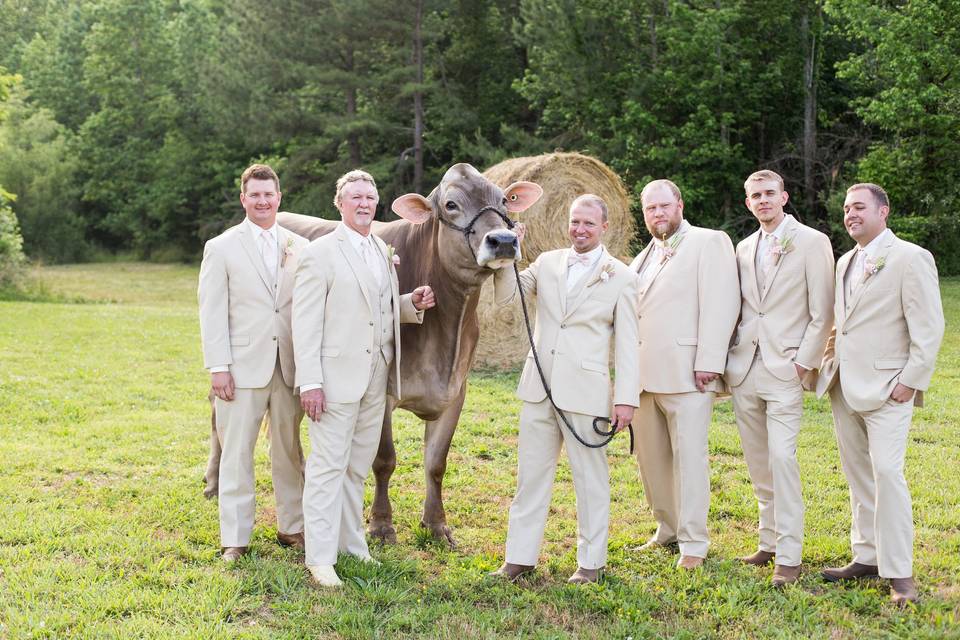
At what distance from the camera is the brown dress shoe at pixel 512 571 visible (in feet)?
15.7

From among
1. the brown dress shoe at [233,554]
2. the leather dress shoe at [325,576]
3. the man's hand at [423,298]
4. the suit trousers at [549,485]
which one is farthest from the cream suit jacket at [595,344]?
the brown dress shoe at [233,554]

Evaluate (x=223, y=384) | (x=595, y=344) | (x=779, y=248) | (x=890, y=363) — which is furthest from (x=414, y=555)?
(x=890, y=363)

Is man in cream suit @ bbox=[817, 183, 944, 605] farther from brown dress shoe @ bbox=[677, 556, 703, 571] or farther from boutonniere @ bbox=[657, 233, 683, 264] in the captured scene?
boutonniere @ bbox=[657, 233, 683, 264]

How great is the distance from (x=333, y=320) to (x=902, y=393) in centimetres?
315

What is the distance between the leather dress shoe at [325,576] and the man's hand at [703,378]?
2371 millimetres

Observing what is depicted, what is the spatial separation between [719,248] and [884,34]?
1718 centimetres

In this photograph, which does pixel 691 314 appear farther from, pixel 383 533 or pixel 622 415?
pixel 383 533

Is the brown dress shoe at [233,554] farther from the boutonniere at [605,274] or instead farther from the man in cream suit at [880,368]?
the man in cream suit at [880,368]

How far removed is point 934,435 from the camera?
8094 mm

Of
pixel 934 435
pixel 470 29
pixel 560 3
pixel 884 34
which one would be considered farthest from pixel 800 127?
pixel 934 435

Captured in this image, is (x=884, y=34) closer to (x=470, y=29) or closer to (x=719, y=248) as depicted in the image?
(x=470, y=29)

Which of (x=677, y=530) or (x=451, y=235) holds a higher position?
(x=451, y=235)

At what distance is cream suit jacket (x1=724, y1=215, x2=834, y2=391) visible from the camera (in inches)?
188

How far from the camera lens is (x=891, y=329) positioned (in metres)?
4.58
